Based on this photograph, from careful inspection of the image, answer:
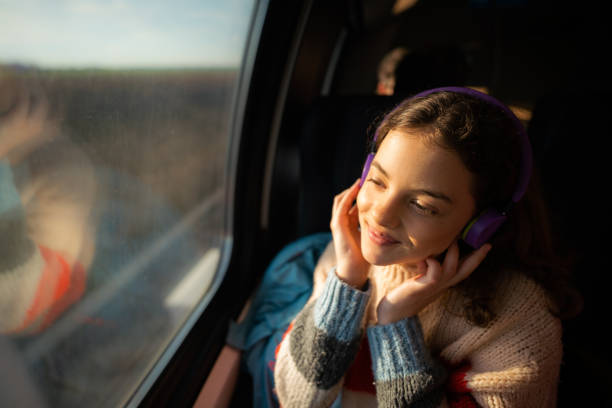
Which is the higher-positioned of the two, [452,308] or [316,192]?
[316,192]

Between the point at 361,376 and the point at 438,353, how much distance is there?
0.22 metres

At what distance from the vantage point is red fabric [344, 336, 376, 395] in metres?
0.92

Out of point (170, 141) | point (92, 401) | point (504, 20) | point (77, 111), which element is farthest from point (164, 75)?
point (504, 20)

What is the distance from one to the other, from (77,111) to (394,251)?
810 millimetres

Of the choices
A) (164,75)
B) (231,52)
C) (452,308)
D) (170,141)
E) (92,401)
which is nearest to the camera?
(452,308)

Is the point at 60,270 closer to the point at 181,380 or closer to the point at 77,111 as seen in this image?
the point at 77,111

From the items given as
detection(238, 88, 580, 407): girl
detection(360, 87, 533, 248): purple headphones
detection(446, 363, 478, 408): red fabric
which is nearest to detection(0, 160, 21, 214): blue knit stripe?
detection(238, 88, 580, 407): girl

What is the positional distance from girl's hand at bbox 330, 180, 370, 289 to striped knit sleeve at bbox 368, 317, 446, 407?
0.45ft

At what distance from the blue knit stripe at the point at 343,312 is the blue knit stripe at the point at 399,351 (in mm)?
63

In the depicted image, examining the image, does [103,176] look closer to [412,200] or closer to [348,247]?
[348,247]

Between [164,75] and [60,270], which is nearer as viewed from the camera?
[60,270]

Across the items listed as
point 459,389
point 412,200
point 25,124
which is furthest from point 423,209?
point 25,124

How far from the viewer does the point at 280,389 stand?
89 centimetres

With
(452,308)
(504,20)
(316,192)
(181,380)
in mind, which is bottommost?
(181,380)
